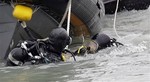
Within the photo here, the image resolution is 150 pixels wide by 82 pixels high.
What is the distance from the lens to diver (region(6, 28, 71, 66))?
560cm

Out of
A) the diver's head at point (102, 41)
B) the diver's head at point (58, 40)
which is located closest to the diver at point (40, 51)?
the diver's head at point (58, 40)

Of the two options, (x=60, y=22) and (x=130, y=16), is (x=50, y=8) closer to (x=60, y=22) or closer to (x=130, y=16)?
(x=60, y=22)

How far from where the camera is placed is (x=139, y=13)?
13750 mm

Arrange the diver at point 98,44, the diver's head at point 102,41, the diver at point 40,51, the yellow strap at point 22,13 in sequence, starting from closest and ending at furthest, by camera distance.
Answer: the diver at point 40,51 < the yellow strap at point 22,13 < the diver at point 98,44 < the diver's head at point 102,41

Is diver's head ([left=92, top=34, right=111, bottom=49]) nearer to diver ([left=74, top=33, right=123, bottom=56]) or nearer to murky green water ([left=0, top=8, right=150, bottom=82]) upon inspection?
diver ([left=74, top=33, right=123, bottom=56])

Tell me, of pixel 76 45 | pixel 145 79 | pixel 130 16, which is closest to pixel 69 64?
pixel 145 79

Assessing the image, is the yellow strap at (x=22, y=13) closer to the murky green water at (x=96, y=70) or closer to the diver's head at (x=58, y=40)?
the murky green water at (x=96, y=70)

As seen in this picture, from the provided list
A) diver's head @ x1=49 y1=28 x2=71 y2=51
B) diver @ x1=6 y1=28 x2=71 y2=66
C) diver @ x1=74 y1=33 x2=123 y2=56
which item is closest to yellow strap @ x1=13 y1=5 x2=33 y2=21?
diver @ x1=74 y1=33 x2=123 y2=56

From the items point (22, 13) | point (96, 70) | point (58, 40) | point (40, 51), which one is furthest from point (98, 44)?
point (96, 70)

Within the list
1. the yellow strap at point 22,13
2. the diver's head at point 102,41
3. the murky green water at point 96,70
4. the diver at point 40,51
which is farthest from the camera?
the diver's head at point 102,41

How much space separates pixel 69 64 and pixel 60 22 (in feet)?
6.77

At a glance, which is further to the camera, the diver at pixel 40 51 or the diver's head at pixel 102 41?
the diver's head at pixel 102 41

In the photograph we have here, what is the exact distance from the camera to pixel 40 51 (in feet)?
18.3

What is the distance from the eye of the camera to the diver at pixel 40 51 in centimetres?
560
